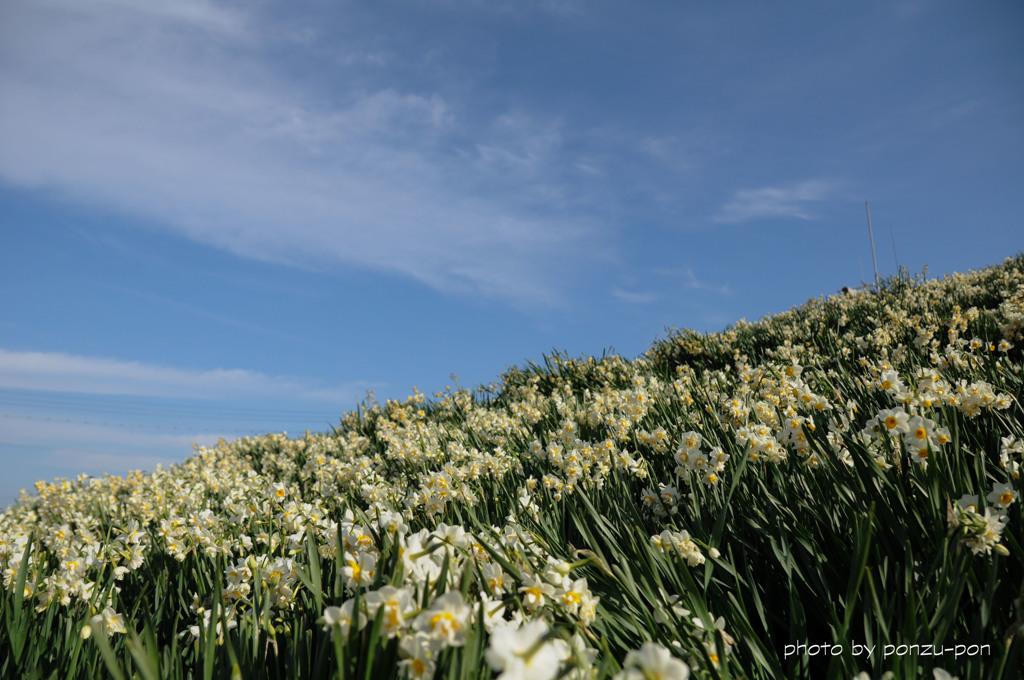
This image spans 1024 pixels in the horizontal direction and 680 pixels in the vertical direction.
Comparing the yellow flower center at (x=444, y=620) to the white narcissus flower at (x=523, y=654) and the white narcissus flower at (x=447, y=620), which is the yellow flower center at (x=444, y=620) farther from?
the white narcissus flower at (x=523, y=654)

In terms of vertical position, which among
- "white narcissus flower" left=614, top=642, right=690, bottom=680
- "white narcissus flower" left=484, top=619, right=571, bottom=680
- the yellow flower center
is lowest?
"white narcissus flower" left=614, top=642, right=690, bottom=680

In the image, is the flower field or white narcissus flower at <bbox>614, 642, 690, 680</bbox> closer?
white narcissus flower at <bbox>614, 642, 690, 680</bbox>

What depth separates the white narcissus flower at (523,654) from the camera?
1154 mm

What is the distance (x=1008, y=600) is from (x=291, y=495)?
189 inches

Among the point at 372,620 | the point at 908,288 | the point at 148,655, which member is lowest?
the point at 148,655

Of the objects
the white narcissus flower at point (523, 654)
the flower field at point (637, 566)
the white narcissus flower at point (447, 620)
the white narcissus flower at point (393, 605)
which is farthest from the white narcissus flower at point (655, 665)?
the white narcissus flower at point (393, 605)

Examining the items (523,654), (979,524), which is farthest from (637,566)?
(523,654)

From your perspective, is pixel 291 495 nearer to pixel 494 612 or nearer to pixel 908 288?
pixel 494 612

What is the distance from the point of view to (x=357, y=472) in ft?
17.1

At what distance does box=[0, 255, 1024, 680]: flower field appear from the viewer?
1.66 meters

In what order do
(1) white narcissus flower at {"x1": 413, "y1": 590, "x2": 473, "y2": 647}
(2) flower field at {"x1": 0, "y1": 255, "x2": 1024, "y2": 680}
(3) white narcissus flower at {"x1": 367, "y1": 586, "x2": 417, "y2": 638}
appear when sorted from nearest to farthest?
1. (1) white narcissus flower at {"x1": 413, "y1": 590, "x2": 473, "y2": 647}
2. (3) white narcissus flower at {"x1": 367, "y1": 586, "x2": 417, "y2": 638}
3. (2) flower field at {"x1": 0, "y1": 255, "x2": 1024, "y2": 680}

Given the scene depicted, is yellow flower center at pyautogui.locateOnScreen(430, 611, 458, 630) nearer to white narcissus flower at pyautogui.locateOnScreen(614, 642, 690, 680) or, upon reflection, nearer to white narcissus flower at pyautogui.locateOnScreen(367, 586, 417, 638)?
white narcissus flower at pyautogui.locateOnScreen(367, 586, 417, 638)

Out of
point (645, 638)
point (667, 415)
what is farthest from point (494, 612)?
point (667, 415)

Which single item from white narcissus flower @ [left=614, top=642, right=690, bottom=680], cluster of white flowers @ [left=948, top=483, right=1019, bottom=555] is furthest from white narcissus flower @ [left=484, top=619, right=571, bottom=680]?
cluster of white flowers @ [left=948, top=483, right=1019, bottom=555]
